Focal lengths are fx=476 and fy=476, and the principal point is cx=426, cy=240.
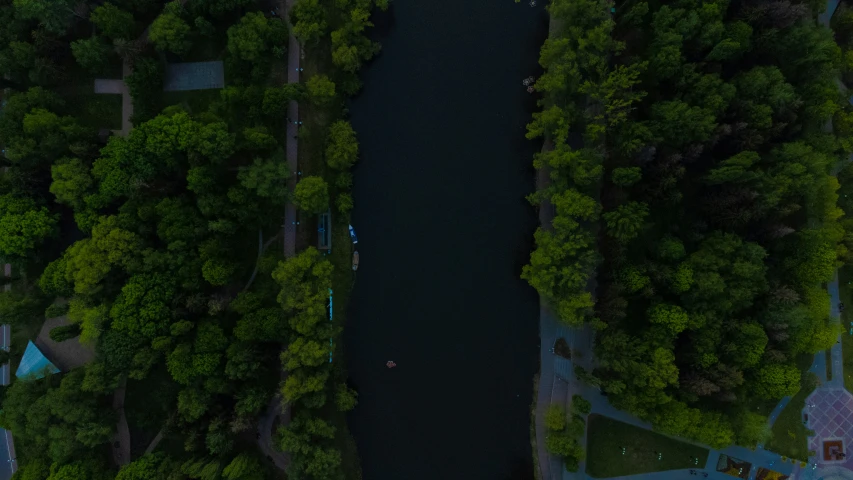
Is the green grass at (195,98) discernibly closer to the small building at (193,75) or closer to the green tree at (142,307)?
the small building at (193,75)

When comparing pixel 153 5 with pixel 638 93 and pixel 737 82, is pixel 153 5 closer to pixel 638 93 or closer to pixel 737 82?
pixel 638 93

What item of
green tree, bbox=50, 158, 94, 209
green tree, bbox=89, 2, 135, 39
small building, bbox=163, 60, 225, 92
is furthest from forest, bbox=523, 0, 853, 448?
green tree, bbox=50, 158, 94, 209

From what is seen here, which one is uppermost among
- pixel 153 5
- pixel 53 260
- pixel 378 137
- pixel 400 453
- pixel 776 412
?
pixel 153 5

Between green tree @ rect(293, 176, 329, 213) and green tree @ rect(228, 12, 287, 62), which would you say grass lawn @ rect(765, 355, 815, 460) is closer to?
green tree @ rect(293, 176, 329, 213)

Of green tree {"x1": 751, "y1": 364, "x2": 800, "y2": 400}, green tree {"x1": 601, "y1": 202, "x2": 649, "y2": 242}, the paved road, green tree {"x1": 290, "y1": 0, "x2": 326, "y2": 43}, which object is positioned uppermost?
green tree {"x1": 290, "y1": 0, "x2": 326, "y2": 43}

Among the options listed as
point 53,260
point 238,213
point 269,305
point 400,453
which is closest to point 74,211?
point 53,260
